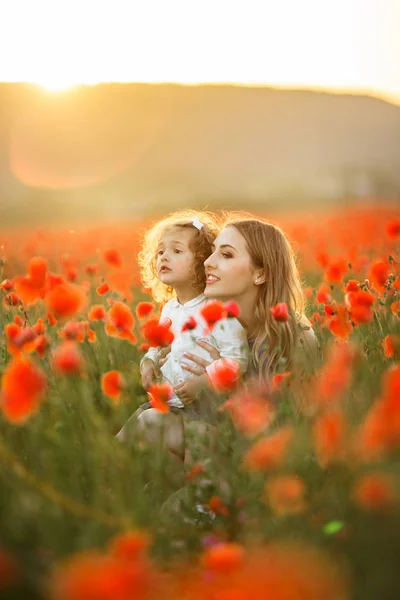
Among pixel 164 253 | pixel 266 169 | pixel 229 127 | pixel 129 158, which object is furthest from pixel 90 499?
pixel 229 127

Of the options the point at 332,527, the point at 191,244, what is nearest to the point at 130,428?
the point at 332,527

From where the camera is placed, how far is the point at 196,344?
2957 mm

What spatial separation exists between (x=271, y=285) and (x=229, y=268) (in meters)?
0.22

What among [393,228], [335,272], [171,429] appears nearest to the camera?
[171,429]

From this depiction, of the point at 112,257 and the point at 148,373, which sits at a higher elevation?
the point at 112,257

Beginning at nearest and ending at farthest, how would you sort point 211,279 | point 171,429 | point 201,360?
point 171,429 → point 201,360 → point 211,279

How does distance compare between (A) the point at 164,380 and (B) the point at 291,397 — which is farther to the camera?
(A) the point at 164,380

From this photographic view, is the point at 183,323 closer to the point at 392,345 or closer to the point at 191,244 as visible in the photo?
the point at 191,244

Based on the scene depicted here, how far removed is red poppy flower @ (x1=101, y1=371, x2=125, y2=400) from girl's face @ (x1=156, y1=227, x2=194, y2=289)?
1117 mm

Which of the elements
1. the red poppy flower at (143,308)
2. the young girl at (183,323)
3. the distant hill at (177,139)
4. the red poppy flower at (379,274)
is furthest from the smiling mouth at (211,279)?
the distant hill at (177,139)

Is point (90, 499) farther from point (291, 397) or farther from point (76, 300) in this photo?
point (291, 397)

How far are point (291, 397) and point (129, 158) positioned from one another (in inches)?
1376

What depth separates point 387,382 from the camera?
1393mm

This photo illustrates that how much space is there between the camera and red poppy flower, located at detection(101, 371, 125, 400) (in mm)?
2139
